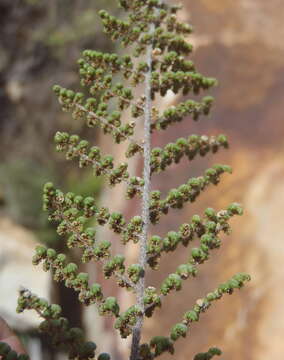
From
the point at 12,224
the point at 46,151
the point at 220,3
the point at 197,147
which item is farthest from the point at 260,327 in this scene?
the point at 46,151

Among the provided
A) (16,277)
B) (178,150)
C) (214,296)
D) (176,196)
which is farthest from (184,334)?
(16,277)

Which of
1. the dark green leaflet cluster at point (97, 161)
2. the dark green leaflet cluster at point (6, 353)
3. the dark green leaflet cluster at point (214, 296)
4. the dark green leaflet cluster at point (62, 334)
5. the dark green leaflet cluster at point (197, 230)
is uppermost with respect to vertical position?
the dark green leaflet cluster at point (97, 161)

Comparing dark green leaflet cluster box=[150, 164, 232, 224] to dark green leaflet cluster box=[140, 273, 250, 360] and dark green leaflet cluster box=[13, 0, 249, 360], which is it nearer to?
dark green leaflet cluster box=[13, 0, 249, 360]

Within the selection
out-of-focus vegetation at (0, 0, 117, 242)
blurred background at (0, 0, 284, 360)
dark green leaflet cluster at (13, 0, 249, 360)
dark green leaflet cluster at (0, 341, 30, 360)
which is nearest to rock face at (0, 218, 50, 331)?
blurred background at (0, 0, 284, 360)

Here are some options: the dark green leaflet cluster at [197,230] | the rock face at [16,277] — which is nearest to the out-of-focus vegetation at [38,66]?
the rock face at [16,277]

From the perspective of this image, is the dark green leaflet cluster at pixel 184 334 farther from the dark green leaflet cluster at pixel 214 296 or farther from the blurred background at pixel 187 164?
the blurred background at pixel 187 164

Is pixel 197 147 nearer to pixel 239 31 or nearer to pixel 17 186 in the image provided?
pixel 239 31

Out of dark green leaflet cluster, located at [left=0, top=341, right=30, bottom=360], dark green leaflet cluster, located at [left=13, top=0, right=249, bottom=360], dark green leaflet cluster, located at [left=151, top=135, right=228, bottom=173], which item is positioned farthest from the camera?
dark green leaflet cluster, located at [left=151, top=135, right=228, bottom=173]
